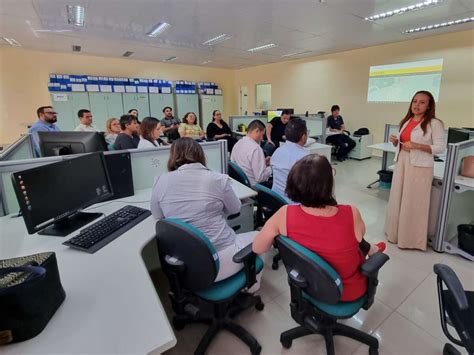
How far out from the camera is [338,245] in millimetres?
1138

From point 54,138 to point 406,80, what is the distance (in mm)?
6443

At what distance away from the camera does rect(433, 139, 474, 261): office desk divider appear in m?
2.20

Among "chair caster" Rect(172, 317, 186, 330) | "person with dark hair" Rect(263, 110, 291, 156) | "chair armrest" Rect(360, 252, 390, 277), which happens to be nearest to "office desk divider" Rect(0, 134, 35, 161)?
"chair caster" Rect(172, 317, 186, 330)

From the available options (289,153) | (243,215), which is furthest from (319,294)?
(289,153)

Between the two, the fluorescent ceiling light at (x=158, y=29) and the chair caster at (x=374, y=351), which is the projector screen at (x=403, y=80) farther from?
the chair caster at (x=374, y=351)

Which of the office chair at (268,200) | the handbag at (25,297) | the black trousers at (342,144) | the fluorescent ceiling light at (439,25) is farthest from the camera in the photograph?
the black trousers at (342,144)

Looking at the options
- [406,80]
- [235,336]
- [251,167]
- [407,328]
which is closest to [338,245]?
[235,336]

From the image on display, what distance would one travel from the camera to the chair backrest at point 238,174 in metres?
2.49

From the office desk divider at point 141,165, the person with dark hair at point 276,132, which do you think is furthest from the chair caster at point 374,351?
the person with dark hair at point 276,132

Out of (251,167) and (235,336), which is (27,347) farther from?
(251,167)

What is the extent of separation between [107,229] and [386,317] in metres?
1.83

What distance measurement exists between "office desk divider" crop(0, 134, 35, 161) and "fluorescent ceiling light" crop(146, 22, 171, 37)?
2.70 metres

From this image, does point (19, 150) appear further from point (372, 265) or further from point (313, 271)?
point (372, 265)

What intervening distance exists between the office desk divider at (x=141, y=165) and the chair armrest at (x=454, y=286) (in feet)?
5.98
